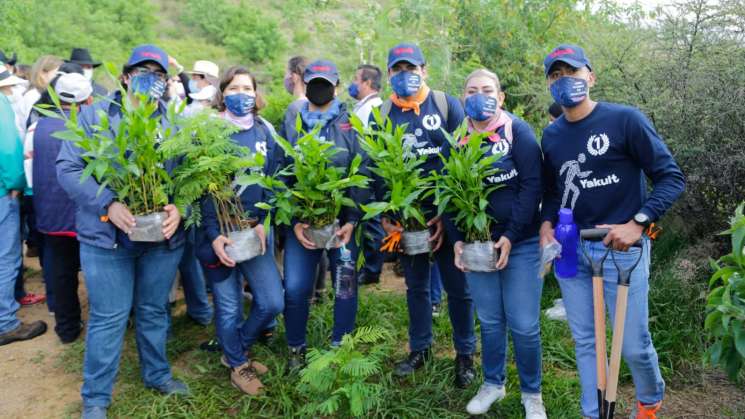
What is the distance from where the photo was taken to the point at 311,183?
12.7ft

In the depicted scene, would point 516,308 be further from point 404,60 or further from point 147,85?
point 147,85

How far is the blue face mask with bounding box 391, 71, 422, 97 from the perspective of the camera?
399cm

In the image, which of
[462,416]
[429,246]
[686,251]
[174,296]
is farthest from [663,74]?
[174,296]

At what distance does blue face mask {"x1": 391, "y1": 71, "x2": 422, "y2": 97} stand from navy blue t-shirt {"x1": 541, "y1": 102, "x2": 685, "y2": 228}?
105 cm

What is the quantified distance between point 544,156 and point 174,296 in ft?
12.7

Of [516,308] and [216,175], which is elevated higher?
[216,175]

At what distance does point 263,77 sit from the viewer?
22.4 m

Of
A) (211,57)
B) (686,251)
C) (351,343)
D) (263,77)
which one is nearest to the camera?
(351,343)

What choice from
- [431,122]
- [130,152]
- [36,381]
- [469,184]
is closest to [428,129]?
[431,122]

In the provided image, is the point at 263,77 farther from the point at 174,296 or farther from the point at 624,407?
the point at 624,407

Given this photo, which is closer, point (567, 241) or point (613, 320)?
point (613, 320)

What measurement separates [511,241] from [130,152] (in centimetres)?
236

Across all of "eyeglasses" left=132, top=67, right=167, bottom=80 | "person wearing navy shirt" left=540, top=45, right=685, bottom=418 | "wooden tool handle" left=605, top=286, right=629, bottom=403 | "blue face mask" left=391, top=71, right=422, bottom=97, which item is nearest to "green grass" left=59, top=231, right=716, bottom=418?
"person wearing navy shirt" left=540, top=45, right=685, bottom=418

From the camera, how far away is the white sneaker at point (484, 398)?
12.4 feet
